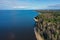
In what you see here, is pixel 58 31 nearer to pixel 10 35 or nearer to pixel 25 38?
pixel 25 38

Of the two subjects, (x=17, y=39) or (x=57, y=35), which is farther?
(x=17, y=39)

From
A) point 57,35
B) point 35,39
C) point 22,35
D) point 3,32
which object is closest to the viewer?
point 57,35

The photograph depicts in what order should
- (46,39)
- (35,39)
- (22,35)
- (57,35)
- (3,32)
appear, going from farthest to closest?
(3,32), (22,35), (35,39), (46,39), (57,35)

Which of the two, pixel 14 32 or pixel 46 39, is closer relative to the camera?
pixel 46 39

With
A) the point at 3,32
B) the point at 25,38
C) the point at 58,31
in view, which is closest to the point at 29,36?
the point at 25,38

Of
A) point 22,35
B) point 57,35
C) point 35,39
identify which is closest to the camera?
point 57,35

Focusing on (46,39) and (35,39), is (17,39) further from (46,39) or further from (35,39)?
(46,39)

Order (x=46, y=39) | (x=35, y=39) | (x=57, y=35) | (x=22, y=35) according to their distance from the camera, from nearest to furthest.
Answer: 1. (x=57, y=35)
2. (x=46, y=39)
3. (x=35, y=39)
4. (x=22, y=35)

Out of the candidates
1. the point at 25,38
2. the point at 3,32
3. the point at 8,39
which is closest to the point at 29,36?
the point at 25,38

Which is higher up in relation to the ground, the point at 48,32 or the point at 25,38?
the point at 48,32
